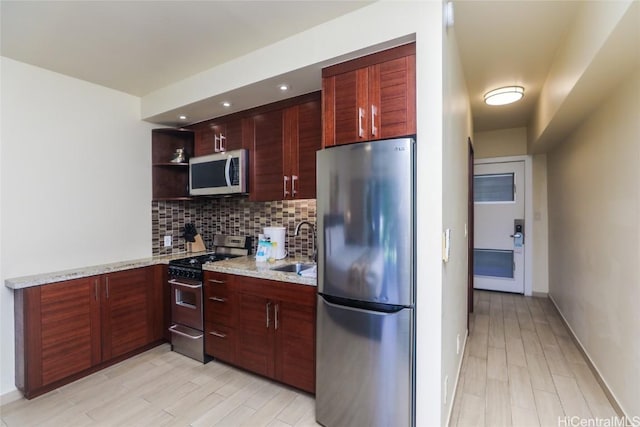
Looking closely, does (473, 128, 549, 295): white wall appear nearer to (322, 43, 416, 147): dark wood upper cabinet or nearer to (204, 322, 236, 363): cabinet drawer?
(322, 43, 416, 147): dark wood upper cabinet

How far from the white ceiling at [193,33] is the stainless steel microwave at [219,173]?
70 centimetres

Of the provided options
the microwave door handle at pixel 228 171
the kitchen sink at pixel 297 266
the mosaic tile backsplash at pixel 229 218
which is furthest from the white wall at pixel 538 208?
the microwave door handle at pixel 228 171

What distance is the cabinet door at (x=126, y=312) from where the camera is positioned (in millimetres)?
2557

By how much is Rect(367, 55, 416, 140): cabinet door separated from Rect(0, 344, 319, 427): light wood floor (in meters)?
1.85

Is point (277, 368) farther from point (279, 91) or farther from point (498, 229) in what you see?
point (498, 229)

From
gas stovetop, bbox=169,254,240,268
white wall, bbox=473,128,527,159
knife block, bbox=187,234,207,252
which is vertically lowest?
gas stovetop, bbox=169,254,240,268

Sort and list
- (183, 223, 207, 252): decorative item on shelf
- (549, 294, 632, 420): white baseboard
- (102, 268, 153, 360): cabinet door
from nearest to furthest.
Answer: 1. (549, 294, 632, 420): white baseboard
2. (102, 268, 153, 360): cabinet door
3. (183, 223, 207, 252): decorative item on shelf

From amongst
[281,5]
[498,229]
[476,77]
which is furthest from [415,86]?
[498,229]

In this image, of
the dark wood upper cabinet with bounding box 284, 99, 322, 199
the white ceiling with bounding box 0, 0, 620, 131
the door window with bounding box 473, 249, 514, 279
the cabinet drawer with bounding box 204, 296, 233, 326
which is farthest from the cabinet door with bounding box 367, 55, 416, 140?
the door window with bounding box 473, 249, 514, 279

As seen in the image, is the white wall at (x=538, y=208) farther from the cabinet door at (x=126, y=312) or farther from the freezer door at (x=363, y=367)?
the cabinet door at (x=126, y=312)

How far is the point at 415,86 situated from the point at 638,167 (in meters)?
1.41

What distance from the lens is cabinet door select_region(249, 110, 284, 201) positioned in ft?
8.55

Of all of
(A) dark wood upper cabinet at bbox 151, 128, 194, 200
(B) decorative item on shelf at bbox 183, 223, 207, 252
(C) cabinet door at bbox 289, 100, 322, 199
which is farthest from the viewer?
(B) decorative item on shelf at bbox 183, 223, 207, 252

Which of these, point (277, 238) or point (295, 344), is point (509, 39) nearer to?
point (277, 238)
